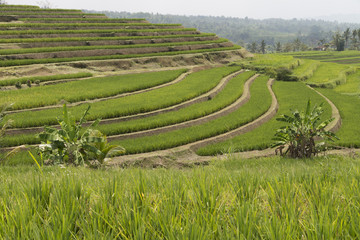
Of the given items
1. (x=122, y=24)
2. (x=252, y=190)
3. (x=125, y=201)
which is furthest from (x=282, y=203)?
(x=122, y=24)

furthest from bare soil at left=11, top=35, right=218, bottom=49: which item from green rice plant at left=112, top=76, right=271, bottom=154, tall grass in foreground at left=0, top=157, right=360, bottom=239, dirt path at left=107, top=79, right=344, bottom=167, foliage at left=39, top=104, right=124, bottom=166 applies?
tall grass in foreground at left=0, top=157, right=360, bottom=239

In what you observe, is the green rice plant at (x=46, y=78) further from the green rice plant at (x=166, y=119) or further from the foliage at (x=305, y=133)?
the foliage at (x=305, y=133)

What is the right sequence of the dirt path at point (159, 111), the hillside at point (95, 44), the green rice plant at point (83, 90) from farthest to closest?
the hillside at point (95, 44)
the green rice plant at point (83, 90)
the dirt path at point (159, 111)

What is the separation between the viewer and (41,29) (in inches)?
1326

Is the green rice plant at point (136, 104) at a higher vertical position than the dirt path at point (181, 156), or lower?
higher

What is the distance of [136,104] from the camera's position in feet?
56.0

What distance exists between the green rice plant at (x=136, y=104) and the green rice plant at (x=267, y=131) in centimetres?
500

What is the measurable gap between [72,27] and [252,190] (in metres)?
38.5

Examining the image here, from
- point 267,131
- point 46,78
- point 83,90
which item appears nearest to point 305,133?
point 267,131

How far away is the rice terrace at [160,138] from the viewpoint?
1.85 meters

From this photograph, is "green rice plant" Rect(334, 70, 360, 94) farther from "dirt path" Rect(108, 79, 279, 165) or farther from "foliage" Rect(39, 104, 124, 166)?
"foliage" Rect(39, 104, 124, 166)

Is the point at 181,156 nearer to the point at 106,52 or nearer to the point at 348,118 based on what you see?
the point at 348,118

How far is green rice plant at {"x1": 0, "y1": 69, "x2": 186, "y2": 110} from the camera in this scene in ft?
53.6

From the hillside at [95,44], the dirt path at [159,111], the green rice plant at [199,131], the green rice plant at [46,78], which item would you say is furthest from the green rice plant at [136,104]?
the hillside at [95,44]
